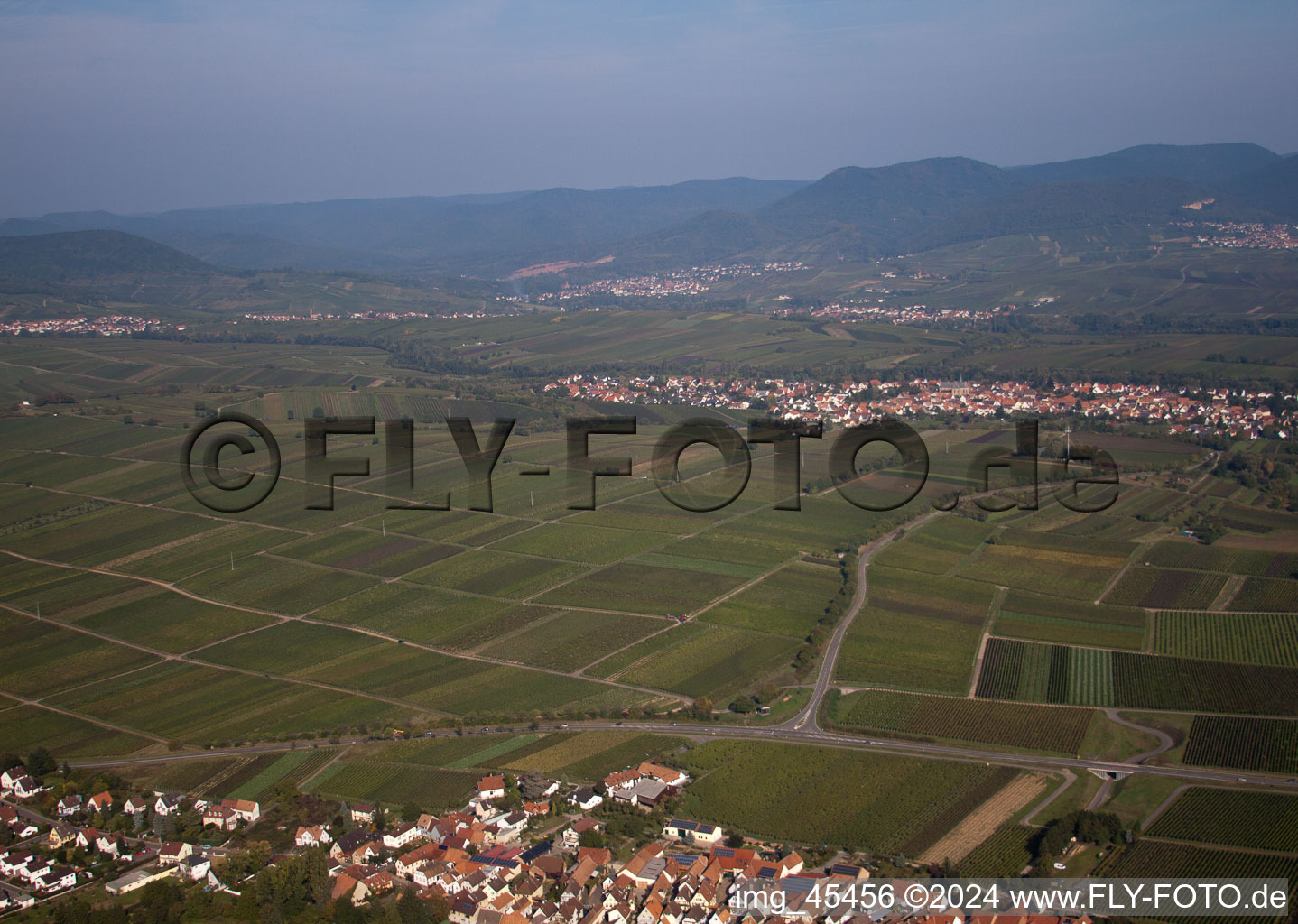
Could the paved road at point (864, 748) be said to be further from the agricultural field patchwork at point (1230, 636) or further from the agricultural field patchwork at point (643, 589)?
the agricultural field patchwork at point (643, 589)

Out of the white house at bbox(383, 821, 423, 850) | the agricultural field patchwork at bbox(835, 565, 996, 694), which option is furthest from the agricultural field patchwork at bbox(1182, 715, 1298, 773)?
the white house at bbox(383, 821, 423, 850)

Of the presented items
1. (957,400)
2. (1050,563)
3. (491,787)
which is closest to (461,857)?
(491,787)

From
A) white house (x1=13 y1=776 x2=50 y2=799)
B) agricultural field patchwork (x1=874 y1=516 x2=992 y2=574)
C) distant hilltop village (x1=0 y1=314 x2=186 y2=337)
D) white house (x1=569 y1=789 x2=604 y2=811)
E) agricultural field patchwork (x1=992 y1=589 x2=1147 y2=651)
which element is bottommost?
white house (x1=13 y1=776 x2=50 y2=799)

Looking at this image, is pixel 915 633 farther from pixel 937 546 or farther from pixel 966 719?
pixel 937 546

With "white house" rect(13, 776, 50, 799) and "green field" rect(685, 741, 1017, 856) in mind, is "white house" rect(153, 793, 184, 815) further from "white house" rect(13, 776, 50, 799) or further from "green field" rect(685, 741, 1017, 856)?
"green field" rect(685, 741, 1017, 856)

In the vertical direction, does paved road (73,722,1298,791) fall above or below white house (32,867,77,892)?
above

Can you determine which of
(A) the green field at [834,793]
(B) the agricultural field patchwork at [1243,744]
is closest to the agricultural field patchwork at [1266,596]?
(B) the agricultural field patchwork at [1243,744]

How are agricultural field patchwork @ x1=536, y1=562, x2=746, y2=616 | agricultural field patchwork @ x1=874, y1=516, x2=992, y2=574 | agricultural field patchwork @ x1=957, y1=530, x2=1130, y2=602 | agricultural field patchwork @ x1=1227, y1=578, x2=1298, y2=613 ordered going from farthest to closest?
agricultural field patchwork @ x1=874, y1=516, x2=992, y2=574 < agricultural field patchwork @ x1=957, y1=530, x2=1130, y2=602 < agricultural field patchwork @ x1=536, y1=562, x2=746, y2=616 < agricultural field patchwork @ x1=1227, y1=578, x2=1298, y2=613

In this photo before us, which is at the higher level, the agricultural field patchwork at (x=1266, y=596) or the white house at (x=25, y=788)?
the agricultural field patchwork at (x=1266, y=596)

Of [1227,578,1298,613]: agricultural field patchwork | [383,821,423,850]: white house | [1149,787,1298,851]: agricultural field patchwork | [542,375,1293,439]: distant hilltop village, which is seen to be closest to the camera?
[1149,787,1298,851]: agricultural field patchwork
